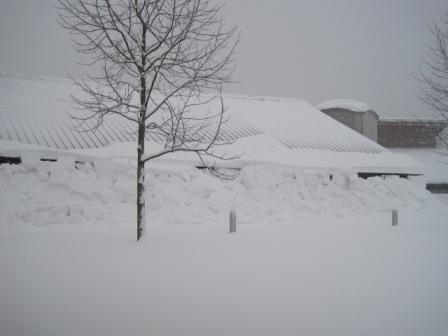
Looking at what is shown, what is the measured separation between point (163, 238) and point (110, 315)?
4.11 metres

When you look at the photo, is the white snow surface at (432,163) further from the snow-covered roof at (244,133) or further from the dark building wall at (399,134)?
the snow-covered roof at (244,133)

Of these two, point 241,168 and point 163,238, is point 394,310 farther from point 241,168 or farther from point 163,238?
point 241,168

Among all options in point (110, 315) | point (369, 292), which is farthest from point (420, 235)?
point (110, 315)

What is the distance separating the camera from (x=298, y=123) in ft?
70.2

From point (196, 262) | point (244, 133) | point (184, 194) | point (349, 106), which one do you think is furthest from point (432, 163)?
point (196, 262)

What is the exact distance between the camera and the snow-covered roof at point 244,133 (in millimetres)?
13505

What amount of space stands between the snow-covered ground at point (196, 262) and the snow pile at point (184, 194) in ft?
0.18

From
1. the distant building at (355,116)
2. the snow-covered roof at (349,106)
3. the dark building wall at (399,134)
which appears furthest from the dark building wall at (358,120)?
the dark building wall at (399,134)

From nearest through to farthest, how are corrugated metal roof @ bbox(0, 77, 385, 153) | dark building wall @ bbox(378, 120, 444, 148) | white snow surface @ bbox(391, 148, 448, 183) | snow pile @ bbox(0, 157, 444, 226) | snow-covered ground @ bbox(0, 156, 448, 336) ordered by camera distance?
snow-covered ground @ bbox(0, 156, 448, 336) → snow pile @ bbox(0, 157, 444, 226) → corrugated metal roof @ bbox(0, 77, 385, 153) → white snow surface @ bbox(391, 148, 448, 183) → dark building wall @ bbox(378, 120, 444, 148)

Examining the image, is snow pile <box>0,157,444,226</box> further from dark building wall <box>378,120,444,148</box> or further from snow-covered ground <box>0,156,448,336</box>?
dark building wall <box>378,120,444,148</box>

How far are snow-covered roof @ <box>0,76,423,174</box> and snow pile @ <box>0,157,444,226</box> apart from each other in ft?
2.94

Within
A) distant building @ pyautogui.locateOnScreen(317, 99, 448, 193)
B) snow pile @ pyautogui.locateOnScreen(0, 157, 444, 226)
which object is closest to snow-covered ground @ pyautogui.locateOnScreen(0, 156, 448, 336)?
snow pile @ pyautogui.locateOnScreen(0, 157, 444, 226)

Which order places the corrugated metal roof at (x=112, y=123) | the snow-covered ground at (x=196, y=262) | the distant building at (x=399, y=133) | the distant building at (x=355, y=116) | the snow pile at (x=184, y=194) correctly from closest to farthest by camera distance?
the snow-covered ground at (x=196, y=262)
the snow pile at (x=184, y=194)
the corrugated metal roof at (x=112, y=123)
the distant building at (x=399, y=133)
the distant building at (x=355, y=116)

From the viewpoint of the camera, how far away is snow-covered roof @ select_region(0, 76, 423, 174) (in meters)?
13.5
